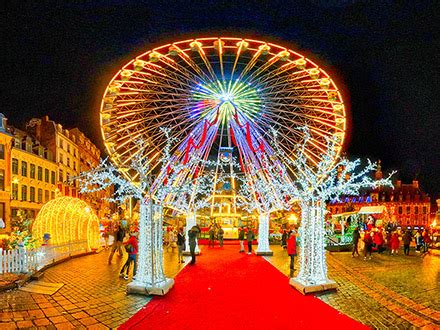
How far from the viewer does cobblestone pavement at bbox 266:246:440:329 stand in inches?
358

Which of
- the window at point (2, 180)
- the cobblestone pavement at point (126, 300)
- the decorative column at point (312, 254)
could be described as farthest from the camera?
the window at point (2, 180)

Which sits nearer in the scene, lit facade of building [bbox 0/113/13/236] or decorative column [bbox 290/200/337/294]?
decorative column [bbox 290/200/337/294]

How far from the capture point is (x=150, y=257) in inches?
479

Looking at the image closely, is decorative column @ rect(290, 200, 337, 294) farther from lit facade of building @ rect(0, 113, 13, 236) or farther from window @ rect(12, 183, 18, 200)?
window @ rect(12, 183, 18, 200)

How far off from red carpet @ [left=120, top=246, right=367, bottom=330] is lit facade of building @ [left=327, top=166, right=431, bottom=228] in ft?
267

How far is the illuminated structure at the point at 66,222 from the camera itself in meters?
20.5

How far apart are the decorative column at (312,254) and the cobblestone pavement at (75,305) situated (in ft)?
16.3

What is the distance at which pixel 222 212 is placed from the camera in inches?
1929

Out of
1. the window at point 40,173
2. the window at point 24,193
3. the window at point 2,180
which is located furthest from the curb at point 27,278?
the window at point 40,173

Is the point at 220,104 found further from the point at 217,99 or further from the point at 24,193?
the point at 24,193

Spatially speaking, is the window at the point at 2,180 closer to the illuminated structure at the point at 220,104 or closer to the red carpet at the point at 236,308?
the illuminated structure at the point at 220,104

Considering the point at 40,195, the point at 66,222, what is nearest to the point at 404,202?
the point at 40,195

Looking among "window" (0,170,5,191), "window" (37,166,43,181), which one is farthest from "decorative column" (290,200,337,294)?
"window" (37,166,43,181)

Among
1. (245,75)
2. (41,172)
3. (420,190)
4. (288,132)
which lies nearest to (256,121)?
(288,132)
